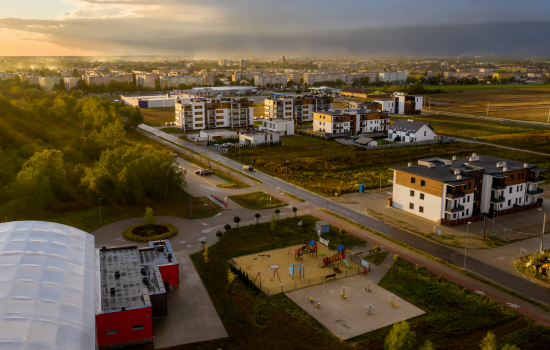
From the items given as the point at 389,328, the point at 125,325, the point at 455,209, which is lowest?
the point at 389,328

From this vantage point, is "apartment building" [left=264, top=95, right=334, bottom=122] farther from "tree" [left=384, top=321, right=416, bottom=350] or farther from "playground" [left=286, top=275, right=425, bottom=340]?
"tree" [left=384, top=321, right=416, bottom=350]

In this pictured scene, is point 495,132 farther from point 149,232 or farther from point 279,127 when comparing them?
point 149,232

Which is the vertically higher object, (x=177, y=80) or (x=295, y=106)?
(x=177, y=80)

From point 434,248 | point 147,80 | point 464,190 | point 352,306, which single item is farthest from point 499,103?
point 147,80

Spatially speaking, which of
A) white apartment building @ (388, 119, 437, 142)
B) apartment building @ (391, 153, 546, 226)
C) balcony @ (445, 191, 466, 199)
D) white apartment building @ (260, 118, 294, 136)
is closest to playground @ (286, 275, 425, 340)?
balcony @ (445, 191, 466, 199)

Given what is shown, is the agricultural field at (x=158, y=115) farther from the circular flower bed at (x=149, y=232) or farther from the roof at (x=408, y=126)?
the circular flower bed at (x=149, y=232)

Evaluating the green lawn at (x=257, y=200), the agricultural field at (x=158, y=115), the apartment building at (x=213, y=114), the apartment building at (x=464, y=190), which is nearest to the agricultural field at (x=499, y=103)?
the apartment building at (x=213, y=114)
